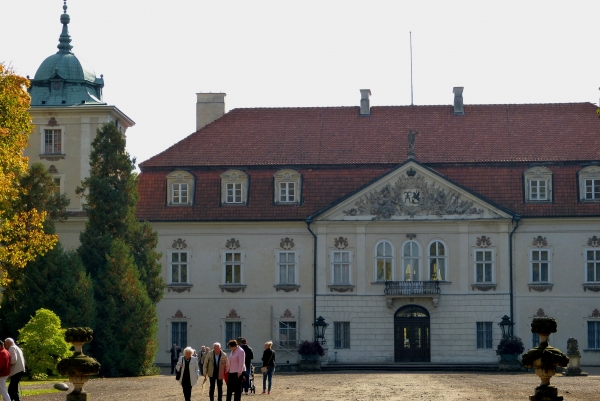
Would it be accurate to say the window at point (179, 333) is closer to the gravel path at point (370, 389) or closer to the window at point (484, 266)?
the gravel path at point (370, 389)

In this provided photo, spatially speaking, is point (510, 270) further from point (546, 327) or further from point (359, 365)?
point (546, 327)

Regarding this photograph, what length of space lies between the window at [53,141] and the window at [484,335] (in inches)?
785

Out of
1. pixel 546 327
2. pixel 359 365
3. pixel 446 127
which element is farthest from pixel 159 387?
pixel 446 127

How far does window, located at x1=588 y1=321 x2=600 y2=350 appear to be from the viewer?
163ft

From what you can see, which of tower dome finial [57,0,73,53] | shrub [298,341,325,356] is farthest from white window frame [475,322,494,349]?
tower dome finial [57,0,73,53]

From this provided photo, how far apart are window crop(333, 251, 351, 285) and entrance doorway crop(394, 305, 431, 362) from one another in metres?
2.70

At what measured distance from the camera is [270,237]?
51.6 m

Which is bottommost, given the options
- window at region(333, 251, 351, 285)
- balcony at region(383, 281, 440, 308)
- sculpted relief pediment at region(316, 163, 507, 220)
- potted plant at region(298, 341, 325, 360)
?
potted plant at region(298, 341, 325, 360)

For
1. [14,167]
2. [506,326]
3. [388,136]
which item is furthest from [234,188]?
[14,167]

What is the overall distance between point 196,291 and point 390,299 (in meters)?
8.61

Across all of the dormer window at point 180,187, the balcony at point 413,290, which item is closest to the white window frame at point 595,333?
the balcony at point 413,290

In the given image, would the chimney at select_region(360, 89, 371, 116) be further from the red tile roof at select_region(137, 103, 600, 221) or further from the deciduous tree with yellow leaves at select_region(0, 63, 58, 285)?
the deciduous tree with yellow leaves at select_region(0, 63, 58, 285)

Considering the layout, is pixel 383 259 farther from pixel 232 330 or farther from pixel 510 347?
pixel 232 330

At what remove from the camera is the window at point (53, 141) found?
2040 inches
